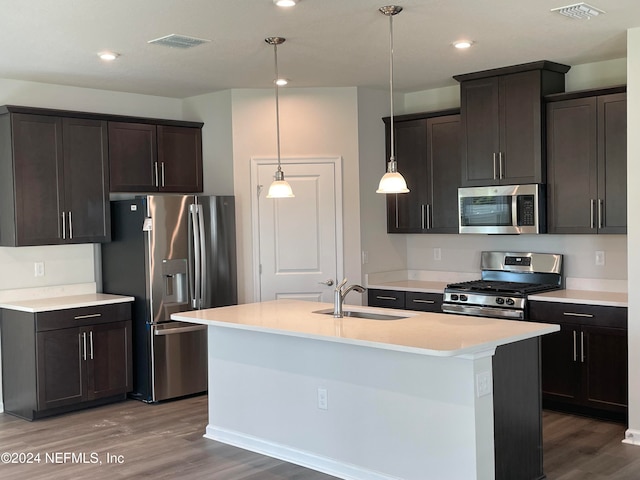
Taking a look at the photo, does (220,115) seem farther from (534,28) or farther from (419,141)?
(534,28)

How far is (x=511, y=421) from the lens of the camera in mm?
3746

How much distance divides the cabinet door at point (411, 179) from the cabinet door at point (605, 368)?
1.92 metres

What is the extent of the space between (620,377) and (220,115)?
3896mm

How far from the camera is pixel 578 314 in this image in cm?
514

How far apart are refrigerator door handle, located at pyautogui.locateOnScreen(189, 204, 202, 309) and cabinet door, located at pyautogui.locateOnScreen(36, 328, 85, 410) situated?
37.7 inches

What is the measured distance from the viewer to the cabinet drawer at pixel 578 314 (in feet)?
16.2

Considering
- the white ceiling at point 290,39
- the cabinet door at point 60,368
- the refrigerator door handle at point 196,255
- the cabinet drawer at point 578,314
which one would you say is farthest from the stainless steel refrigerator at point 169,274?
the cabinet drawer at point 578,314

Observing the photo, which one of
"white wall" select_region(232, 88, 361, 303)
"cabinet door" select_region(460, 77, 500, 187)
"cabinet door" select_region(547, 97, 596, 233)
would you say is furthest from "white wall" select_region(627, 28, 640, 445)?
"white wall" select_region(232, 88, 361, 303)

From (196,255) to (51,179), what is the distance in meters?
1.28

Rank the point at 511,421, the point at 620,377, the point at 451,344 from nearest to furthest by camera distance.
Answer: the point at 451,344 < the point at 511,421 < the point at 620,377

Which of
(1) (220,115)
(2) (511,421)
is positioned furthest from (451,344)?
(1) (220,115)

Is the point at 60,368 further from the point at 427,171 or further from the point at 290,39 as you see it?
the point at 427,171

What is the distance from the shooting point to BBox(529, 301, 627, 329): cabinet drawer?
4.94 m

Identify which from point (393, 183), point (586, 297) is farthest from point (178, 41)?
point (586, 297)
